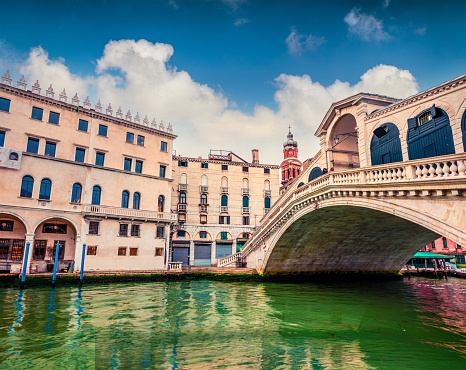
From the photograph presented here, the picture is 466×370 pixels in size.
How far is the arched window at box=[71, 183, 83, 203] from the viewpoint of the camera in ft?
72.2

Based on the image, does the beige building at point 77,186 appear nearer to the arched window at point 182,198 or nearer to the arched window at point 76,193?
the arched window at point 76,193

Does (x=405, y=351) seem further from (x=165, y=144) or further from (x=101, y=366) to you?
(x=165, y=144)

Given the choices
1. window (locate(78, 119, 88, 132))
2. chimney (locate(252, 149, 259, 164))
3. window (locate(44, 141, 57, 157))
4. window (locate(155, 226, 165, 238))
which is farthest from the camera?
chimney (locate(252, 149, 259, 164))

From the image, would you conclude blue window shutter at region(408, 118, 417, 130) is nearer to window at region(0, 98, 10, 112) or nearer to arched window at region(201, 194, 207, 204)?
window at region(0, 98, 10, 112)

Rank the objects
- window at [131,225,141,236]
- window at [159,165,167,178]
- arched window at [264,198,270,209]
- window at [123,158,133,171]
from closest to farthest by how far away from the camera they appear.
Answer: window at [131,225,141,236]
window at [123,158,133,171]
window at [159,165,167,178]
arched window at [264,198,270,209]

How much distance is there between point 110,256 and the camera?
22.5 metres

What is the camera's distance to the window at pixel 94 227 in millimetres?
22100

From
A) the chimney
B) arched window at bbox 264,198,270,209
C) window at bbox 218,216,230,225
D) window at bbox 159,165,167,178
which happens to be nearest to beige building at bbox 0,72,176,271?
window at bbox 159,165,167,178

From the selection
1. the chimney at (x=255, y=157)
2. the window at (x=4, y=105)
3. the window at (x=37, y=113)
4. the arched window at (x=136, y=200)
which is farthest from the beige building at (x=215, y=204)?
the window at (x=4, y=105)

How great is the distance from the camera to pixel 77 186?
2222cm

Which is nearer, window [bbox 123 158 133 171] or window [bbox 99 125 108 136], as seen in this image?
window [bbox 99 125 108 136]

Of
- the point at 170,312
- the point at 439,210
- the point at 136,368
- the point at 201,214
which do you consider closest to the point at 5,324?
the point at 170,312

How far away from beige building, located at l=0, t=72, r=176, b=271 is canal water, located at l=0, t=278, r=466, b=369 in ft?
26.2

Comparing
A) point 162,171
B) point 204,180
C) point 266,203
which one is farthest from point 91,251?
point 266,203
